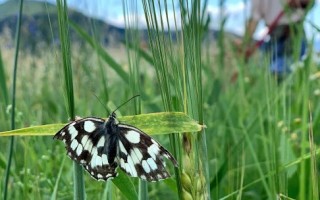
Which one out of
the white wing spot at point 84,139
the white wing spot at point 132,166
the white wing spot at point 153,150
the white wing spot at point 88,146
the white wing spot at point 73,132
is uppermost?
the white wing spot at point 73,132

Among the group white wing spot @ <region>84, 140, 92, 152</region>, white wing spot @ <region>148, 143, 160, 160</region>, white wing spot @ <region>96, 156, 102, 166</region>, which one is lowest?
white wing spot @ <region>96, 156, 102, 166</region>

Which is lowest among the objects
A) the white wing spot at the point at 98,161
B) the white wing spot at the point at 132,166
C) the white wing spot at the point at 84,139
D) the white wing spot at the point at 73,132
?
the white wing spot at the point at 132,166

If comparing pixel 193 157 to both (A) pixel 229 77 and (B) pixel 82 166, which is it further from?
(A) pixel 229 77

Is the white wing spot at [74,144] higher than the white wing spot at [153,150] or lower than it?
higher

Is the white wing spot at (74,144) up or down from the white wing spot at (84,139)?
down
